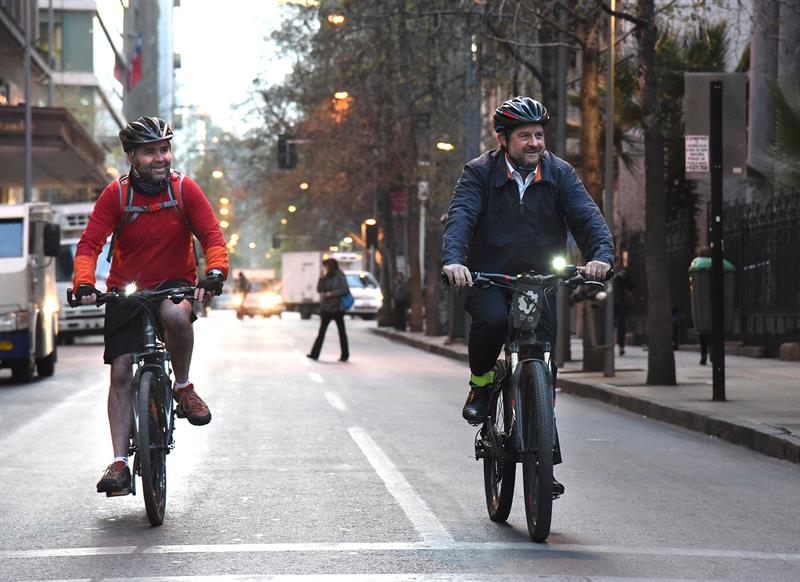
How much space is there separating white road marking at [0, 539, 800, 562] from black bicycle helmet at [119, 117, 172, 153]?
6.77 feet

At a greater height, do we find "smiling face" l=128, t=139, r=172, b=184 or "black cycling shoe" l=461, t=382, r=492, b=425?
"smiling face" l=128, t=139, r=172, b=184

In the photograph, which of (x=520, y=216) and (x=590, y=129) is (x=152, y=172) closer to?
(x=520, y=216)

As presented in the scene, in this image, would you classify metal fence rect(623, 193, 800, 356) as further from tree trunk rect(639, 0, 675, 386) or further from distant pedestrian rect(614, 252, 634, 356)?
tree trunk rect(639, 0, 675, 386)

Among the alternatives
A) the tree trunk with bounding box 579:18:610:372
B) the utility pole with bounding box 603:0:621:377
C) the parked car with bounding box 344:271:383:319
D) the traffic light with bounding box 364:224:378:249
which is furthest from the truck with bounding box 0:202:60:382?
the parked car with bounding box 344:271:383:319

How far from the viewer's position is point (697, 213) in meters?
31.0

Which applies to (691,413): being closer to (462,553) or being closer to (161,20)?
(462,553)

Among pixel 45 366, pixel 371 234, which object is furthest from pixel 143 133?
pixel 371 234

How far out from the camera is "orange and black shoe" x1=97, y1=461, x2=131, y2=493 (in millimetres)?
7613

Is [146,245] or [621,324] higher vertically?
[146,245]

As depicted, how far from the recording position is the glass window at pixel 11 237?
1956cm

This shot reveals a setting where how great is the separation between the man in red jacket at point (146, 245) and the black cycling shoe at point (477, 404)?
1.36m

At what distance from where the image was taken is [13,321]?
18.9m

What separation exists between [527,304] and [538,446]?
66 cm

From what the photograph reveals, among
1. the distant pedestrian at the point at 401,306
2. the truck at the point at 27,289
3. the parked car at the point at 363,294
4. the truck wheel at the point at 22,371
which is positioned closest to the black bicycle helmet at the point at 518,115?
the truck at the point at 27,289
